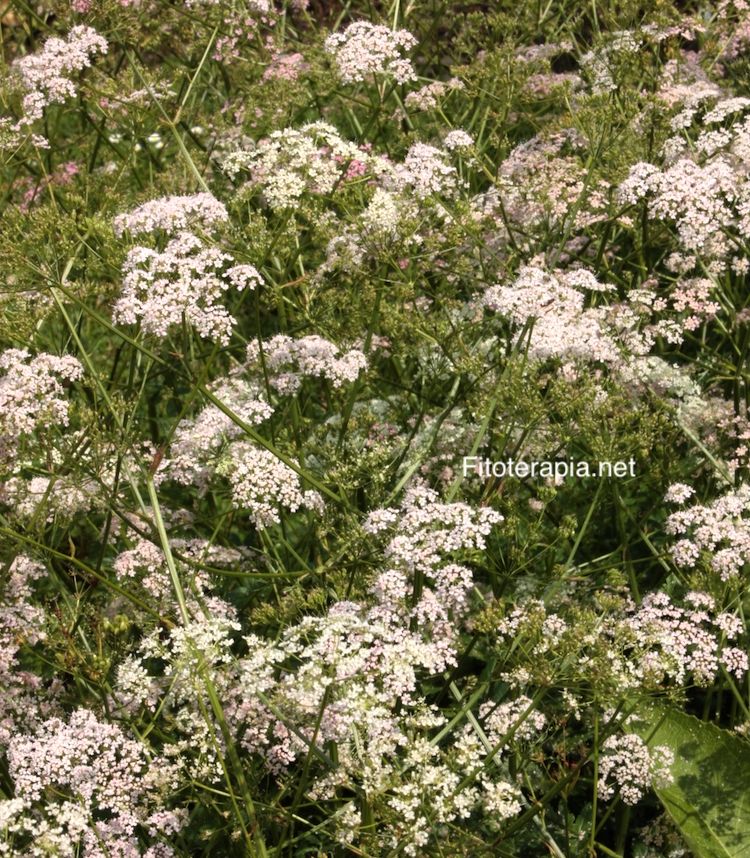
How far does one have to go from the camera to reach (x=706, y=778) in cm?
492

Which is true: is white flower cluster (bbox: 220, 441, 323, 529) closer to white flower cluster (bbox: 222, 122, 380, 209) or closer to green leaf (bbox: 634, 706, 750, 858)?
white flower cluster (bbox: 222, 122, 380, 209)

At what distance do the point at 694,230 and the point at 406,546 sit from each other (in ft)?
7.10

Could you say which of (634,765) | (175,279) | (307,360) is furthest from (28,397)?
(634,765)

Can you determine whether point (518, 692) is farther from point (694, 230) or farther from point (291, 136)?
point (291, 136)

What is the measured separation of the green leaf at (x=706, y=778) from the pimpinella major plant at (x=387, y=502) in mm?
15

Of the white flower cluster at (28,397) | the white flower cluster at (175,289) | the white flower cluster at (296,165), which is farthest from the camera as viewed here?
the white flower cluster at (296,165)

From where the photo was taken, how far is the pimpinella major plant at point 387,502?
4211mm

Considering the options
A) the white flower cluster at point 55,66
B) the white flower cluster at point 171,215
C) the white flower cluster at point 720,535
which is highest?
the white flower cluster at point 55,66

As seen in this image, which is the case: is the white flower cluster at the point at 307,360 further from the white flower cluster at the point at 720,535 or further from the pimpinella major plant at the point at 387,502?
the white flower cluster at the point at 720,535

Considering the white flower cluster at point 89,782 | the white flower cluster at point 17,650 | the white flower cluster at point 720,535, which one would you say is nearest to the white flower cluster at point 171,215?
the white flower cluster at point 17,650

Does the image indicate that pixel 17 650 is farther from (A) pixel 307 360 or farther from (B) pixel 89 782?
(A) pixel 307 360

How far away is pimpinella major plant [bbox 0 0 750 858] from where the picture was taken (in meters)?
4.21

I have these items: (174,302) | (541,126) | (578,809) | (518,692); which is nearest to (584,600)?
(518,692)

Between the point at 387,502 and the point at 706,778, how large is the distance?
1.80 meters
